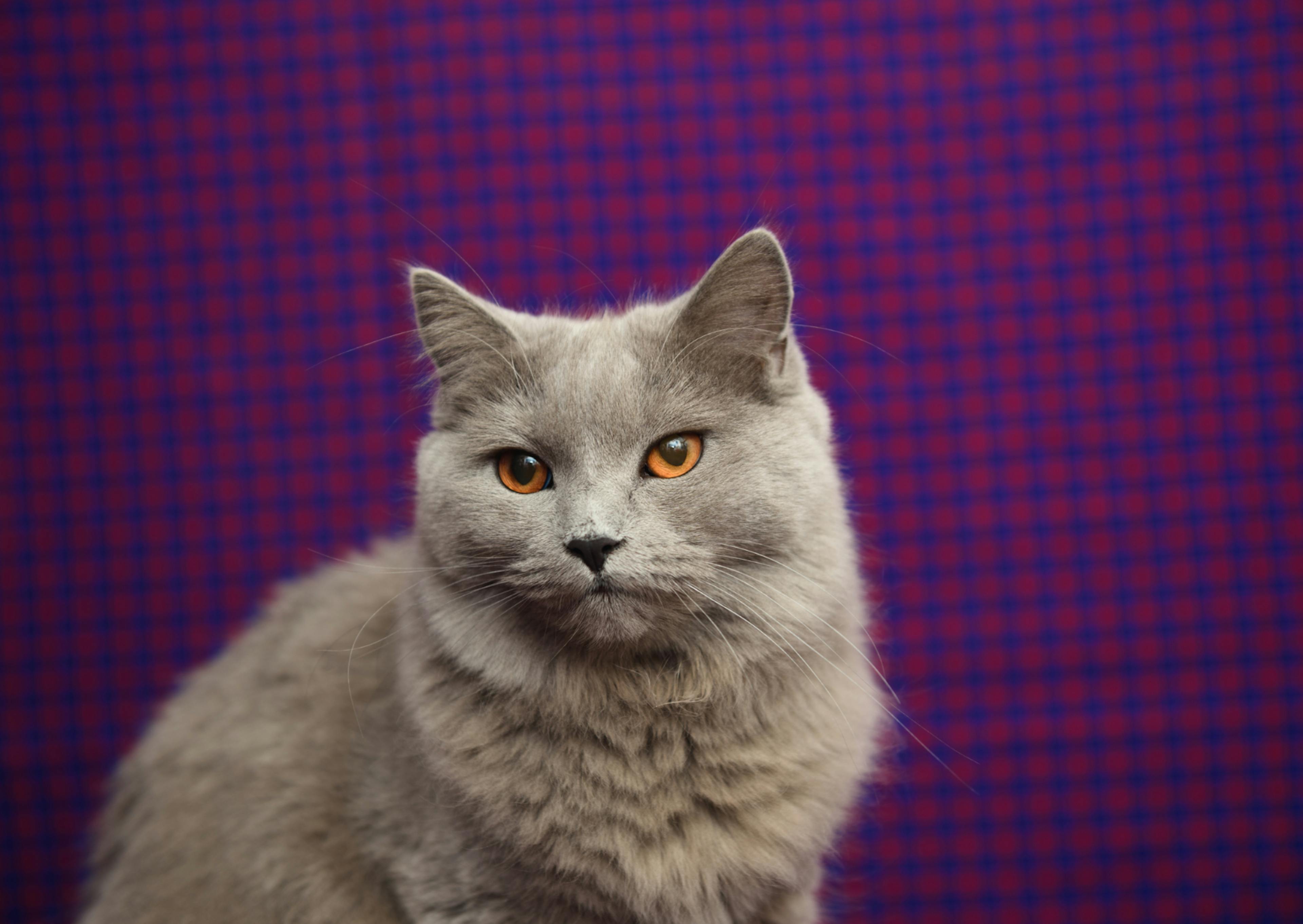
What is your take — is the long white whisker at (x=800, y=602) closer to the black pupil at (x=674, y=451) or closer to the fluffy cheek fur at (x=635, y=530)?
the fluffy cheek fur at (x=635, y=530)

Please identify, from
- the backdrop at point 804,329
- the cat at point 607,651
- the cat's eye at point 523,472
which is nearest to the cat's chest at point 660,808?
the cat at point 607,651

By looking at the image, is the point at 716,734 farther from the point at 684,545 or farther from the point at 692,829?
the point at 684,545

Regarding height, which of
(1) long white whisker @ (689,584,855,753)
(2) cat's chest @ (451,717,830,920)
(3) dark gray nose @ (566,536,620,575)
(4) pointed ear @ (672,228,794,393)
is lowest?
(2) cat's chest @ (451,717,830,920)

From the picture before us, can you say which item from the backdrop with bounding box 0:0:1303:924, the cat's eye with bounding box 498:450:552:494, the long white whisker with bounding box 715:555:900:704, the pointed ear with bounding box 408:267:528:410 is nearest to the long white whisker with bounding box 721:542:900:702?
the long white whisker with bounding box 715:555:900:704

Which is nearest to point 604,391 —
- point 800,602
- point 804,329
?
point 800,602

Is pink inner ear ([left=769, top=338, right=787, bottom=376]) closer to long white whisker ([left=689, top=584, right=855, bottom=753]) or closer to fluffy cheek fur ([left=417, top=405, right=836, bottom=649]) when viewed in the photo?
fluffy cheek fur ([left=417, top=405, right=836, bottom=649])

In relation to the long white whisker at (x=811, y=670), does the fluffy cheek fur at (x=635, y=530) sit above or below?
above

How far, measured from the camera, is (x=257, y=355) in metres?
2.28

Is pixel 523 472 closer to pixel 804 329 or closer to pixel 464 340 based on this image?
pixel 464 340

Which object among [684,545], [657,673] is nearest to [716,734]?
[657,673]

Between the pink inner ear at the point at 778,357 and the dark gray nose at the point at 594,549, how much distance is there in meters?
0.30

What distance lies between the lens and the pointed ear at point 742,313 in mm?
1183

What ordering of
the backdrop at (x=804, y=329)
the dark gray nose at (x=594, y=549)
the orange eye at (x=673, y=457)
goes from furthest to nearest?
the backdrop at (x=804, y=329)
the orange eye at (x=673, y=457)
the dark gray nose at (x=594, y=549)

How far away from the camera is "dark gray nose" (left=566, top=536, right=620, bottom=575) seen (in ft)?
3.51
